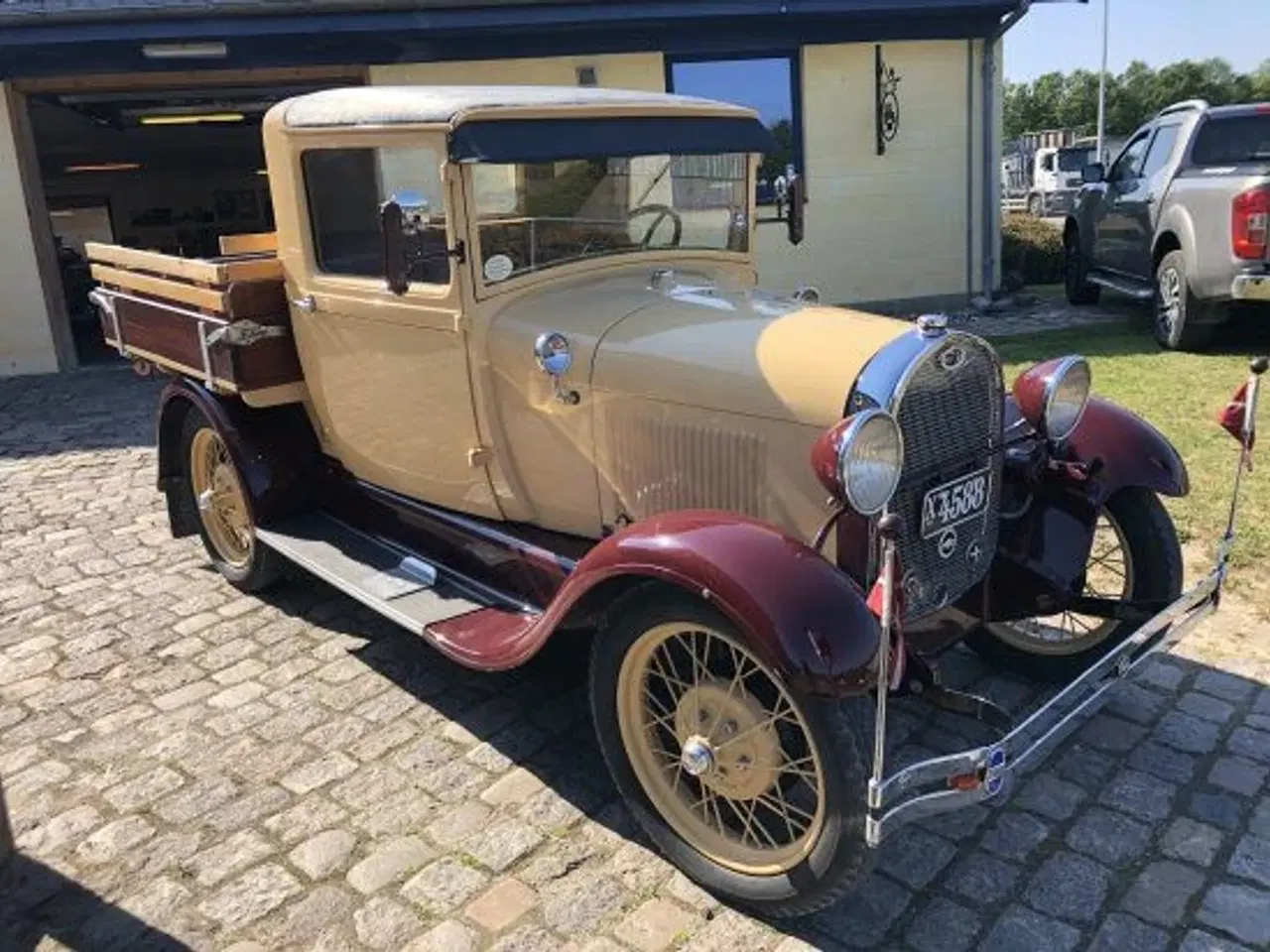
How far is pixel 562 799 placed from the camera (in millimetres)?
3148

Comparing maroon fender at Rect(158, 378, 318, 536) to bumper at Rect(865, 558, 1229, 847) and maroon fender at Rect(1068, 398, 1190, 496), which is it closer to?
bumper at Rect(865, 558, 1229, 847)

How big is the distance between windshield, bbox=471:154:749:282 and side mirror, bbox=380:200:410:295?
25 cm

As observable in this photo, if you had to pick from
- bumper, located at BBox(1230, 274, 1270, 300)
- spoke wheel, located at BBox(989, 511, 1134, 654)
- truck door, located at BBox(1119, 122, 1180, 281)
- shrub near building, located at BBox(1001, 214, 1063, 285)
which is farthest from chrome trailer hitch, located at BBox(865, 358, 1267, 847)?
shrub near building, located at BBox(1001, 214, 1063, 285)

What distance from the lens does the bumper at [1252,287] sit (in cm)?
762

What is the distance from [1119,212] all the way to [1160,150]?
62cm

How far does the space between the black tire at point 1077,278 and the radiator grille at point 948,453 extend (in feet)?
29.0

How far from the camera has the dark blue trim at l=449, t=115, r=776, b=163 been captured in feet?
10.5

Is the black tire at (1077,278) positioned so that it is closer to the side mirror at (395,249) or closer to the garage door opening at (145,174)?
the garage door opening at (145,174)

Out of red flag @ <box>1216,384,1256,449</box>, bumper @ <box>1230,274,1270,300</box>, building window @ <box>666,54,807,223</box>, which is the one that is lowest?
bumper @ <box>1230,274,1270,300</box>

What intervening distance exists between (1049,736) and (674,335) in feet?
4.79

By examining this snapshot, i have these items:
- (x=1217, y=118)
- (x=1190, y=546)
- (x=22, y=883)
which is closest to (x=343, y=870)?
(x=22, y=883)

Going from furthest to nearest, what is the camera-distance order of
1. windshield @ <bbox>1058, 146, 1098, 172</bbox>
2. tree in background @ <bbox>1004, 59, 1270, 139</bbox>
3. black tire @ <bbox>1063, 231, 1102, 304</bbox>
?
1. tree in background @ <bbox>1004, 59, 1270, 139</bbox>
2. windshield @ <bbox>1058, 146, 1098, 172</bbox>
3. black tire @ <bbox>1063, 231, 1102, 304</bbox>

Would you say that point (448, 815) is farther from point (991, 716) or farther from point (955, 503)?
point (955, 503)

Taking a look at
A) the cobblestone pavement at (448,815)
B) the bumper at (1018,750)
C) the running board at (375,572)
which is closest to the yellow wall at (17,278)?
the cobblestone pavement at (448,815)
